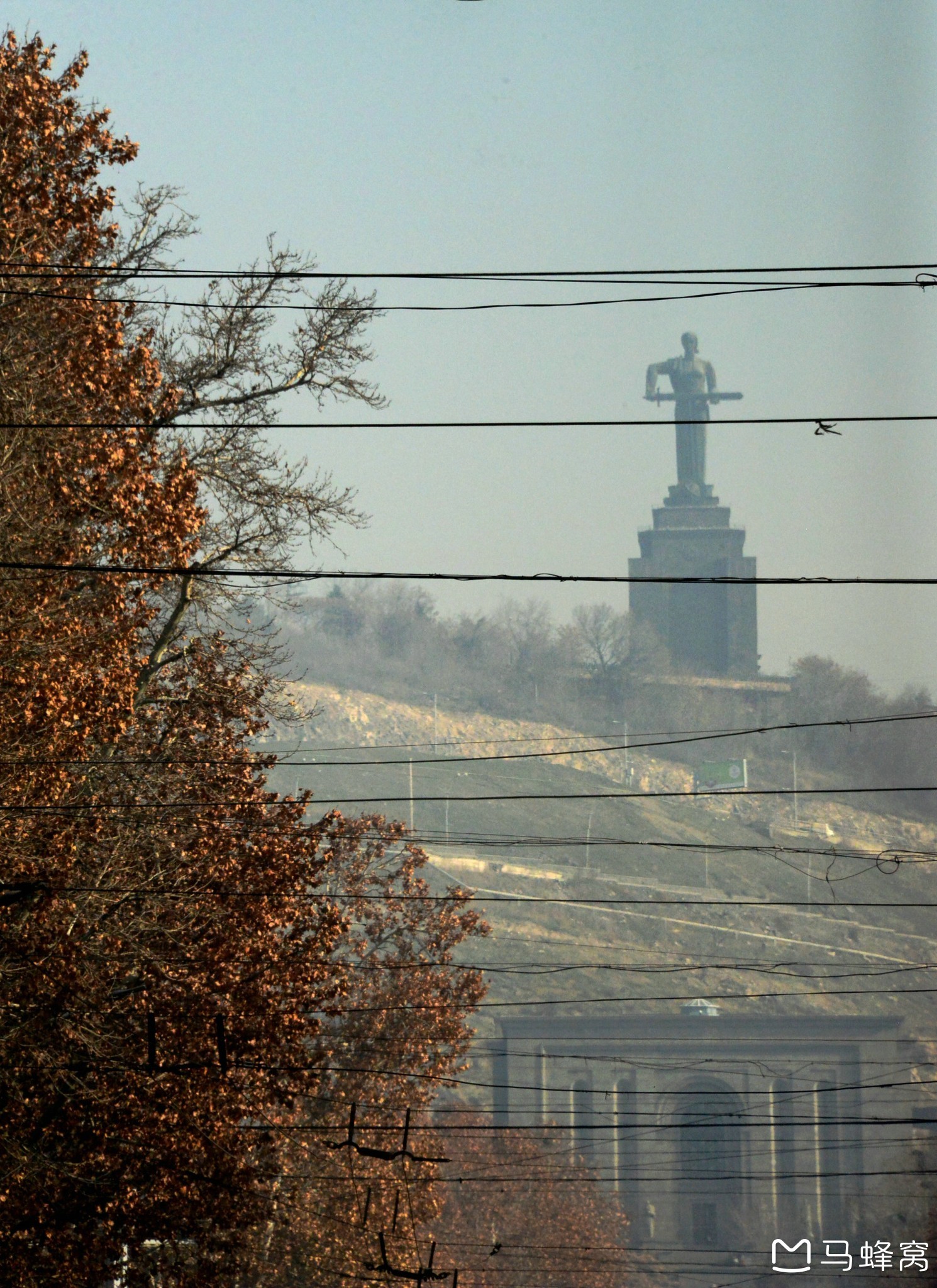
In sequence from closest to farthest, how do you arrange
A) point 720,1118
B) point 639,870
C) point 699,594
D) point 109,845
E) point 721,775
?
point 109,845 < point 720,1118 < point 639,870 < point 721,775 < point 699,594

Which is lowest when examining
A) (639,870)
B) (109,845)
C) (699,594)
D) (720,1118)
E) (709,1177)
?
(709,1177)

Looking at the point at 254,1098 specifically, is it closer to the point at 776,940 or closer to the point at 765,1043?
the point at 765,1043

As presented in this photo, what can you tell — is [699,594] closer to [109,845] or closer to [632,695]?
[632,695]

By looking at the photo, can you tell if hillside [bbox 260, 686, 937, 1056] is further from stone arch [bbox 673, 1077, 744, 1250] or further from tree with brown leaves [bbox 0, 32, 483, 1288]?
tree with brown leaves [bbox 0, 32, 483, 1288]

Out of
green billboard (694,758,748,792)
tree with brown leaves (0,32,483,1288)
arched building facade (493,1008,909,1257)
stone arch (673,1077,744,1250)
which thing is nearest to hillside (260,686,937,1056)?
green billboard (694,758,748,792)

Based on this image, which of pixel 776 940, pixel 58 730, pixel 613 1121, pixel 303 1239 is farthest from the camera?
pixel 776 940

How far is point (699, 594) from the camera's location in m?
195

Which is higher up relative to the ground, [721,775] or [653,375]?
[653,375]

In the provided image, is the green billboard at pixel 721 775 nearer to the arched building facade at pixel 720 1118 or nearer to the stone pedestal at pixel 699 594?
the stone pedestal at pixel 699 594

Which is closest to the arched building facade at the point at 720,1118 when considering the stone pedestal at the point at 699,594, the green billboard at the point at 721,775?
the green billboard at the point at 721,775

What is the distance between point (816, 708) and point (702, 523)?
28.8 meters

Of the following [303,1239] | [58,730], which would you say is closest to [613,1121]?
[303,1239]

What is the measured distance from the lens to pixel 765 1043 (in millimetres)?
75312

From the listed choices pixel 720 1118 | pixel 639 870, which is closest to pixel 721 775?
pixel 639 870
